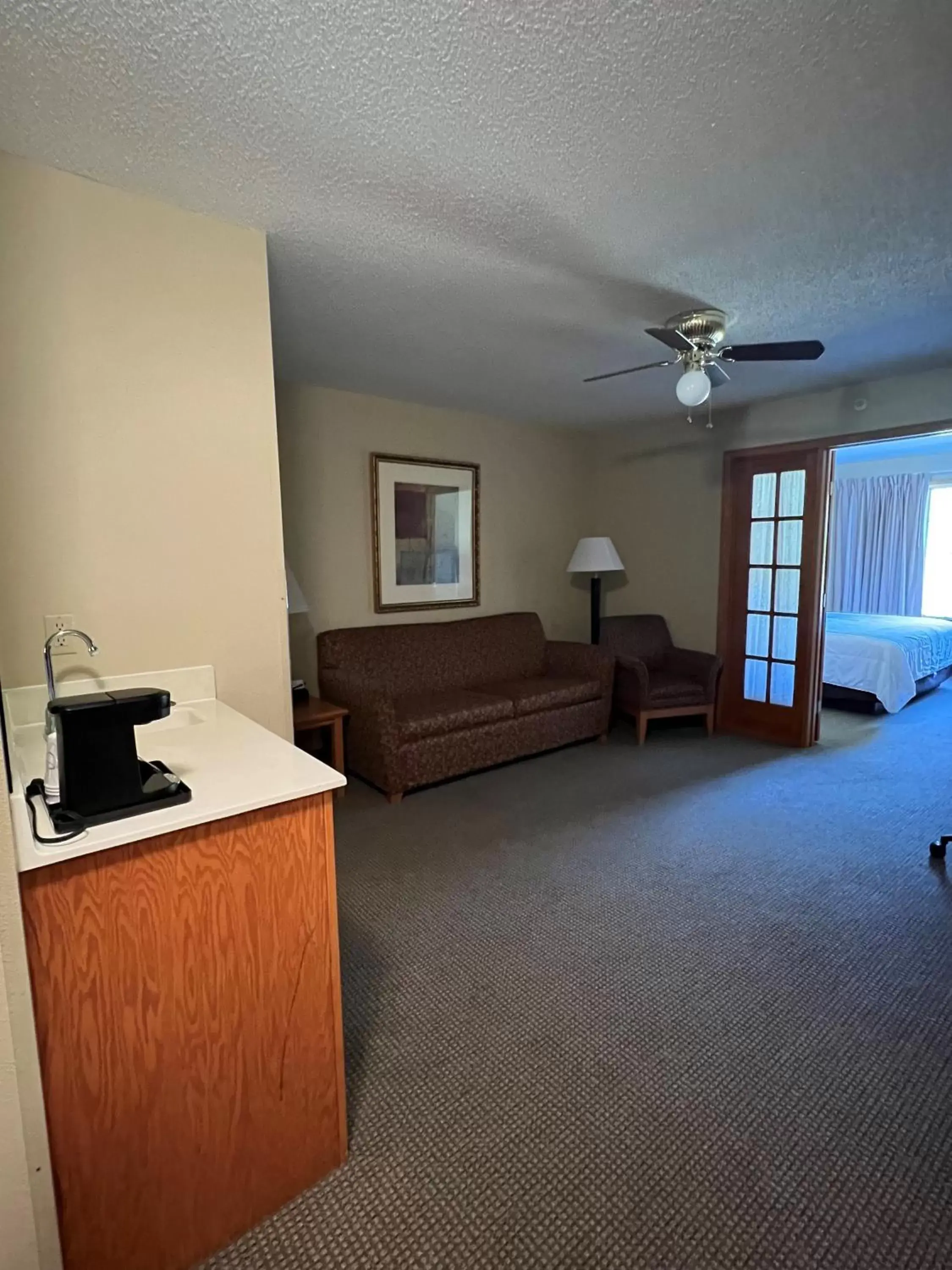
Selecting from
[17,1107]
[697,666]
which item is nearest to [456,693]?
[697,666]

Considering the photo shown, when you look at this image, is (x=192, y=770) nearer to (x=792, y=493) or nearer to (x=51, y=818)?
(x=51, y=818)

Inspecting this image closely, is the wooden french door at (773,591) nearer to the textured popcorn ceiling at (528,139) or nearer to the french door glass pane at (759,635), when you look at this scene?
the french door glass pane at (759,635)

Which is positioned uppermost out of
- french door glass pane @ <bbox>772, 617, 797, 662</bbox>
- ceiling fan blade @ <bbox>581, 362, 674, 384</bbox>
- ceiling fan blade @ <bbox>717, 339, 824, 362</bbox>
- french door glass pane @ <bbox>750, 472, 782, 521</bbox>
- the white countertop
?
ceiling fan blade @ <bbox>581, 362, 674, 384</bbox>

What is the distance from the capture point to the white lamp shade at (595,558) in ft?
15.9

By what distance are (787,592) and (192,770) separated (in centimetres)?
424

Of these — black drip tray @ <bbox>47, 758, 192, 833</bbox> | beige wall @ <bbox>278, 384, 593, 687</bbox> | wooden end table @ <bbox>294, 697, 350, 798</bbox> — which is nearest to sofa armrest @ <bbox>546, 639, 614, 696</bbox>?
beige wall @ <bbox>278, 384, 593, 687</bbox>

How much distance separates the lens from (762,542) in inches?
179

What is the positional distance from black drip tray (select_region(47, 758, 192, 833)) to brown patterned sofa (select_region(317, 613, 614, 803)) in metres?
2.15

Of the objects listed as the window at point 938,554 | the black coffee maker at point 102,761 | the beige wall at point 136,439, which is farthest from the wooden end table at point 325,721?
the window at point 938,554

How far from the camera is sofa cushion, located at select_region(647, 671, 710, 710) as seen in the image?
443 centimetres

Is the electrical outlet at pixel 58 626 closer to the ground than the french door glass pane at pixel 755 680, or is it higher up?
higher up

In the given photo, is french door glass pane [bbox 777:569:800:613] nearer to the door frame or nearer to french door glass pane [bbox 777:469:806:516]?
the door frame

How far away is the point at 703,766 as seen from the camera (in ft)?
13.0

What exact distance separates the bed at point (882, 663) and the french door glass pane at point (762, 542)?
1027 millimetres
